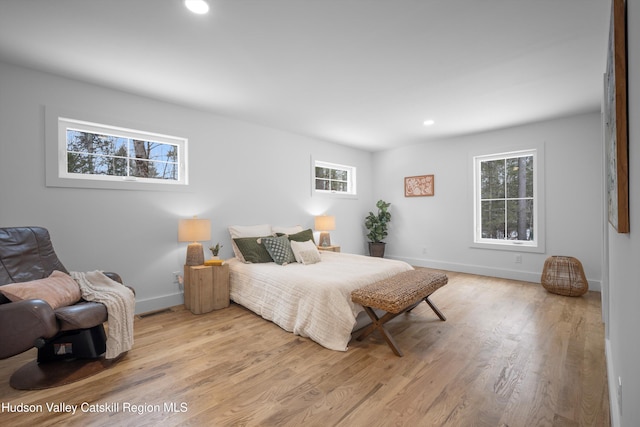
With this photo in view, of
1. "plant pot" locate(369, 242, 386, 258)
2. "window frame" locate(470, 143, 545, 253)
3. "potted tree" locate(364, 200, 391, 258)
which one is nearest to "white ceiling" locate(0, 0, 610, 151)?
"window frame" locate(470, 143, 545, 253)

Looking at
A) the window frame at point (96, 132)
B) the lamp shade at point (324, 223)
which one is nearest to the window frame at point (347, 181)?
A: the lamp shade at point (324, 223)

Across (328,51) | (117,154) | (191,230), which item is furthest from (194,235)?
(328,51)

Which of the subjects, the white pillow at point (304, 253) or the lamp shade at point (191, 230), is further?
the white pillow at point (304, 253)

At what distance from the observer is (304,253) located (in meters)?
3.71

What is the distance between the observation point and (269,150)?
15.1 feet

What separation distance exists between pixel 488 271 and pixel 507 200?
4.06 ft

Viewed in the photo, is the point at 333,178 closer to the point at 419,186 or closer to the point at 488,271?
the point at 419,186

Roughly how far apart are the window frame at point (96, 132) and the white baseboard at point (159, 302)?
1307 mm

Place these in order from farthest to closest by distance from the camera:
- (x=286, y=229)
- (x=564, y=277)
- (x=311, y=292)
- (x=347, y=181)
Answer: (x=347, y=181)
(x=286, y=229)
(x=564, y=277)
(x=311, y=292)

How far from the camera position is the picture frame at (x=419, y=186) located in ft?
18.4

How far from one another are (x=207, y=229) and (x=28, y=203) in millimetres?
1600

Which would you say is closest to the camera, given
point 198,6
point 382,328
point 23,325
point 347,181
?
point 23,325

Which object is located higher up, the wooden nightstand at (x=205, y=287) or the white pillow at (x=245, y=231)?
the white pillow at (x=245, y=231)

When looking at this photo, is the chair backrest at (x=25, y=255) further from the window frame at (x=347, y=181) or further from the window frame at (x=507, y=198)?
the window frame at (x=507, y=198)
